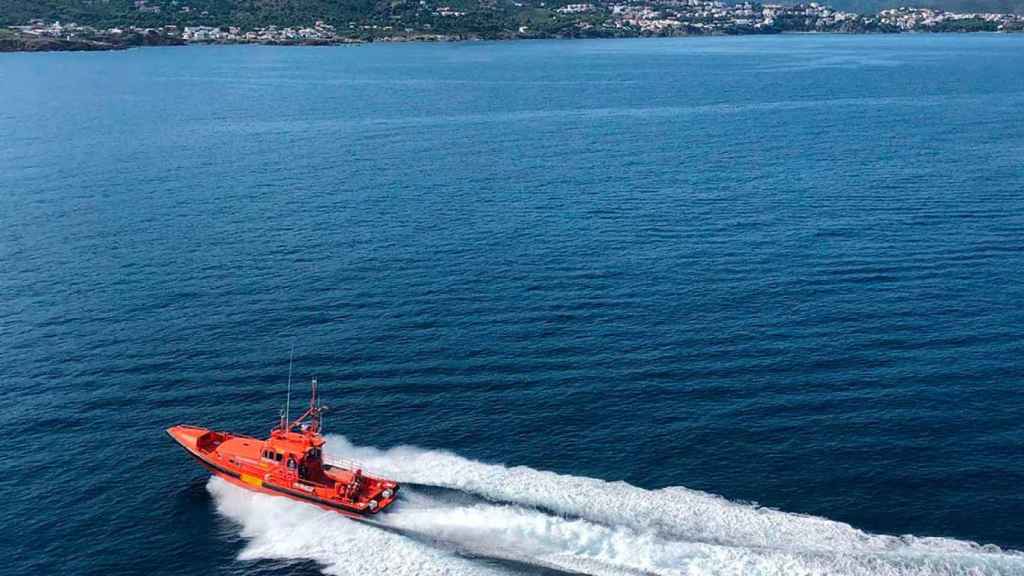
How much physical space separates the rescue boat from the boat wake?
107 cm

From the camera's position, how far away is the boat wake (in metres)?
59.7

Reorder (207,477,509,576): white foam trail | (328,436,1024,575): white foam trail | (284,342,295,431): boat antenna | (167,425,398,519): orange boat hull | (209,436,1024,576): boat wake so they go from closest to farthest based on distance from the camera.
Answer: (328,436,1024,575): white foam trail → (209,436,1024,576): boat wake → (207,477,509,576): white foam trail → (167,425,398,519): orange boat hull → (284,342,295,431): boat antenna

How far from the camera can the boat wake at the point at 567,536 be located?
59.7 metres

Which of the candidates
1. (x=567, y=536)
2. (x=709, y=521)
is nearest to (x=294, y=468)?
(x=567, y=536)

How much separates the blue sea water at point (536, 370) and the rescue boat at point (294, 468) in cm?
157

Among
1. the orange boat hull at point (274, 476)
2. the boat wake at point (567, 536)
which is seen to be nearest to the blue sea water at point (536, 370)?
the boat wake at point (567, 536)

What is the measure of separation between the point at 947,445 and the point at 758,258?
47.1 metres

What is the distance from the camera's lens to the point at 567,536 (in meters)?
63.0

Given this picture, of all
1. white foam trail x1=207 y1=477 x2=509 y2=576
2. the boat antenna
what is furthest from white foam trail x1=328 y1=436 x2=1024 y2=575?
the boat antenna

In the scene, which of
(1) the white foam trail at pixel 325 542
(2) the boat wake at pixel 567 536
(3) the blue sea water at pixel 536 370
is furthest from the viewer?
(3) the blue sea water at pixel 536 370

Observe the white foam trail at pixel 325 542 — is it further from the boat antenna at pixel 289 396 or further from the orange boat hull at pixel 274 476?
the boat antenna at pixel 289 396

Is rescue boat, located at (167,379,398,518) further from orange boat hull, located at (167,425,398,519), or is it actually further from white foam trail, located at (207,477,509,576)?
white foam trail, located at (207,477,509,576)

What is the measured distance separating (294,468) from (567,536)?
21808 mm

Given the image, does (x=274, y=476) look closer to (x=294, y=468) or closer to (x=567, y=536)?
(x=294, y=468)
